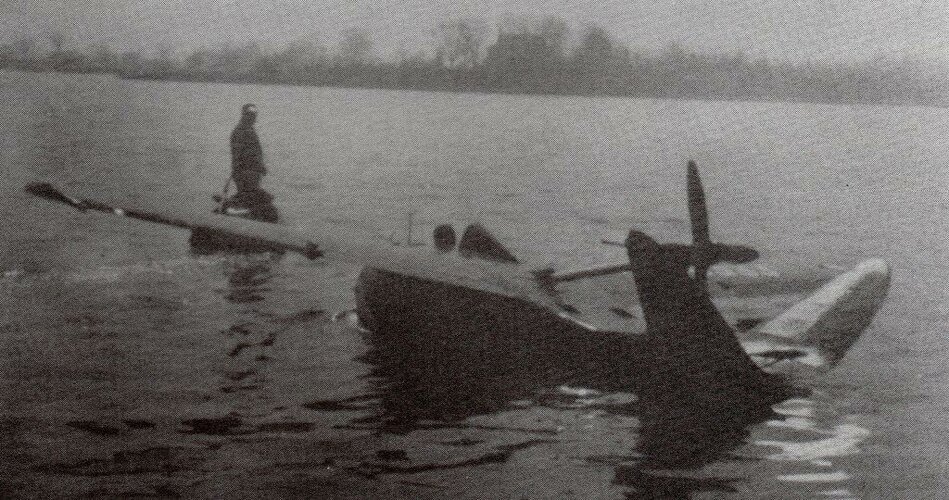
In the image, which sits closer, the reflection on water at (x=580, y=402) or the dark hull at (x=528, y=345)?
the reflection on water at (x=580, y=402)

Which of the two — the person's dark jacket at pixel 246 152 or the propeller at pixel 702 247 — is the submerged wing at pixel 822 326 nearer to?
the propeller at pixel 702 247

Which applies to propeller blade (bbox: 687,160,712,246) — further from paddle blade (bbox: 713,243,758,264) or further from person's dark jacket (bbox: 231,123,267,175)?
person's dark jacket (bbox: 231,123,267,175)

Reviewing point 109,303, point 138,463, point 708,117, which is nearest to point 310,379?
point 138,463

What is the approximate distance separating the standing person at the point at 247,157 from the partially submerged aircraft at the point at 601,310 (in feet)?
30.6

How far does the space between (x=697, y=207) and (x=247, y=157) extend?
15.9 m

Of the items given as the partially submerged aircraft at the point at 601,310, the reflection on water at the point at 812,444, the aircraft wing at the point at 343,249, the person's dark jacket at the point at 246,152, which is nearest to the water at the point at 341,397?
the reflection on water at the point at 812,444

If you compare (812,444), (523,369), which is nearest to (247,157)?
(523,369)

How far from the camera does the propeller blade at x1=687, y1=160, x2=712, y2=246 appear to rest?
1399cm

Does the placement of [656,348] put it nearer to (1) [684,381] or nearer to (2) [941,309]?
(1) [684,381]

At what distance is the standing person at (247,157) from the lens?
27125 millimetres

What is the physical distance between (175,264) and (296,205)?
74.4 ft

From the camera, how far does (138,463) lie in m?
11.2

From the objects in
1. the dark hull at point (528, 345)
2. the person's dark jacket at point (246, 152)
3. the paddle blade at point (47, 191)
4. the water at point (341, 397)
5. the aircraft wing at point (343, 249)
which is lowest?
the water at point (341, 397)

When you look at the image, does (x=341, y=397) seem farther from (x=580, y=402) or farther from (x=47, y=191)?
(x=47, y=191)
